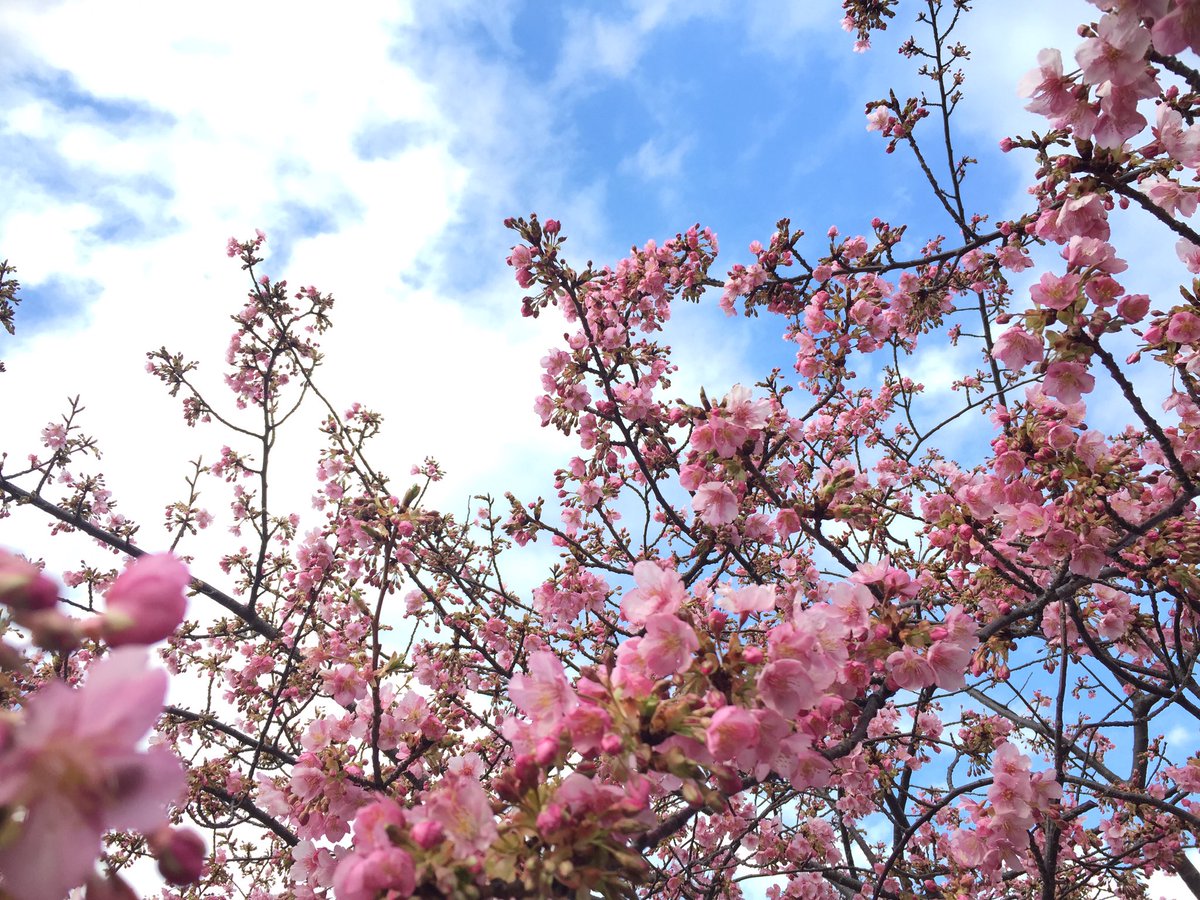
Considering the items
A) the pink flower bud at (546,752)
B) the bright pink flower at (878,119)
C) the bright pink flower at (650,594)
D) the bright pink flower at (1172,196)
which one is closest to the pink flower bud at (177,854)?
the pink flower bud at (546,752)

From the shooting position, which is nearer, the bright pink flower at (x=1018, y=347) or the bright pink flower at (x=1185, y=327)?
the bright pink flower at (x=1185, y=327)

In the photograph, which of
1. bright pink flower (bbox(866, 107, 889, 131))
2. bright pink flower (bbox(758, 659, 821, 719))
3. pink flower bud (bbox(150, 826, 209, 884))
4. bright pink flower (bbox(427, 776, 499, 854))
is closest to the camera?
pink flower bud (bbox(150, 826, 209, 884))

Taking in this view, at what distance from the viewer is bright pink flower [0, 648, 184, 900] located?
79cm

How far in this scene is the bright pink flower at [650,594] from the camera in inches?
71.8

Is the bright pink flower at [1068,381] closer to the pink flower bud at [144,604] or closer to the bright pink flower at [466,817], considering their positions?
the bright pink flower at [466,817]

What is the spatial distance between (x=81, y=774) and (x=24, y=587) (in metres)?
0.26

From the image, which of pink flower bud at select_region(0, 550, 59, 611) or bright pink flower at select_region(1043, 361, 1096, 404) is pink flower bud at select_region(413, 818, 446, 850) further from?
bright pink flower at select_region(1043, 361, 1096, 404)

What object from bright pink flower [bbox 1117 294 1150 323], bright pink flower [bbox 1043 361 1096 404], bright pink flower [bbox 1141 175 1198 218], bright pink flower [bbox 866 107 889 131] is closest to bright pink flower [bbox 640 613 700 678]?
bright pink flower [bbox 1043 361 1096 404]

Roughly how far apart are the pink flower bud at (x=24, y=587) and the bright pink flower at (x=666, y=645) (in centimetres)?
123

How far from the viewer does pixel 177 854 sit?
922 millimetres

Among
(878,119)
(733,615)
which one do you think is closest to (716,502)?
(733,615)

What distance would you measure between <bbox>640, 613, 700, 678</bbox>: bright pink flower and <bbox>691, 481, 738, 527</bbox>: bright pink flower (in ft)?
4.38

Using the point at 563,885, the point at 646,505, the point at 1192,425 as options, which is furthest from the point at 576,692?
the point at 646,505

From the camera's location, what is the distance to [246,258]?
20.4 feet
